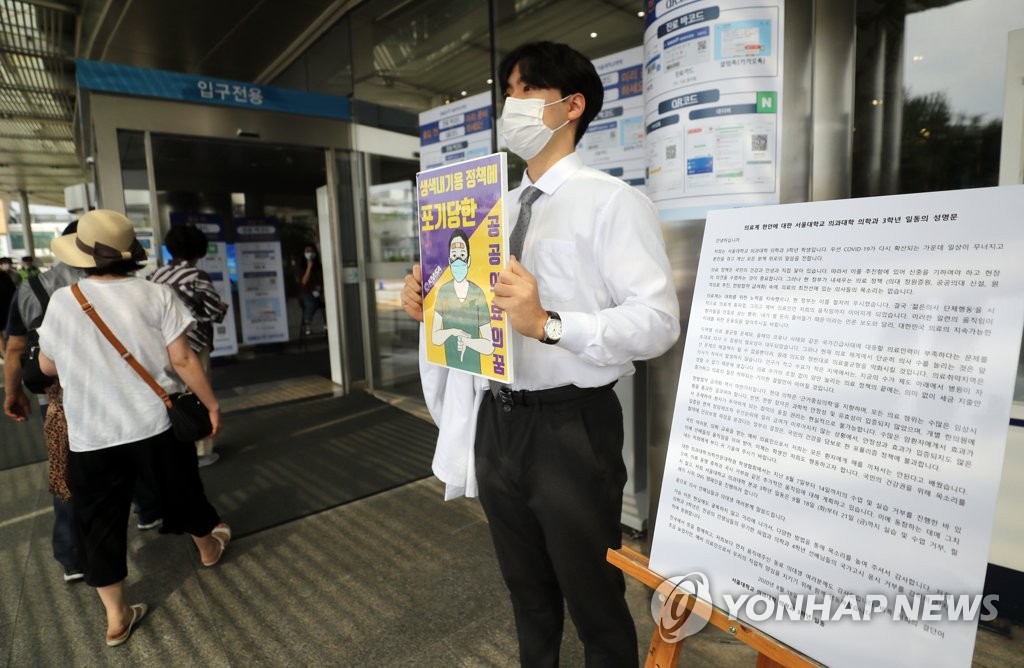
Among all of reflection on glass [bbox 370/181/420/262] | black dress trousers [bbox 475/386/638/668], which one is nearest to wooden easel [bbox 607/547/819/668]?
black dress trousers [bbox 475/386/638/668]

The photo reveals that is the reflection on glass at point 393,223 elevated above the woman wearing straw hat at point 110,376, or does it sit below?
above

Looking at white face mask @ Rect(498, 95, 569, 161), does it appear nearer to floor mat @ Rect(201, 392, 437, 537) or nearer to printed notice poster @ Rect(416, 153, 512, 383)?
printed notice poster @ Rect(416, 153, 512, 383)

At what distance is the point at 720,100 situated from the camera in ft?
5.71

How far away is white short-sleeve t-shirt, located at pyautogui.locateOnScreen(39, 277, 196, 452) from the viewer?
6.64 feet

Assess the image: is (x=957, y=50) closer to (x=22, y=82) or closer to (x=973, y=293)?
(x=973, y=293)

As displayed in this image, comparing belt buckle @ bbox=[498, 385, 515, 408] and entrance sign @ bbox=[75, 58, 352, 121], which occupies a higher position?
entrance sign @ bbox=[75, 58, 352, 121]

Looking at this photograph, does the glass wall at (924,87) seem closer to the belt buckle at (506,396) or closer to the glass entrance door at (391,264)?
the belt buckle at (506,396)

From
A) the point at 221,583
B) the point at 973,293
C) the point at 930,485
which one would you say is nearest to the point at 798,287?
the point at 973,293

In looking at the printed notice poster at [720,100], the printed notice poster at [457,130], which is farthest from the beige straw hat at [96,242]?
A: the printed notice poster at [457,130]

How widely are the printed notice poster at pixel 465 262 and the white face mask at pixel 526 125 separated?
0.19 meters

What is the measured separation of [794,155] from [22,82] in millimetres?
10254

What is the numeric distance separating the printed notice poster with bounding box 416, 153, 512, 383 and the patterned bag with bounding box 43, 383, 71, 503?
5.65 feet

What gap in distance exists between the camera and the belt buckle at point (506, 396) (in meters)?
1.35

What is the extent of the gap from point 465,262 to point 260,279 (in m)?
5.78
